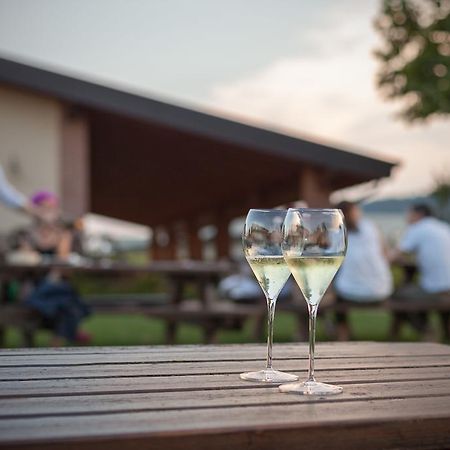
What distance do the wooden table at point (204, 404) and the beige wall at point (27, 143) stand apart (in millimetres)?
8663

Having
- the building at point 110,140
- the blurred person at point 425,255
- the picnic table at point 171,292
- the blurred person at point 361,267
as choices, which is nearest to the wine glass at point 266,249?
the picnic table at point 171,292

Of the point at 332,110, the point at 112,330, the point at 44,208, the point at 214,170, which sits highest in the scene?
the point at 332,110

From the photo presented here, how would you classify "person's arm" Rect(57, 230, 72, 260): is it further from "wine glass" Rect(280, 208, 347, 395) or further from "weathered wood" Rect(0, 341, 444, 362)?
"wine glass" Rect(280, 208, 347, 395)

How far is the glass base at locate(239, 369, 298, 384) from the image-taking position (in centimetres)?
197

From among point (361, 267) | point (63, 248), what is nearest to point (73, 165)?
point (63, 248)

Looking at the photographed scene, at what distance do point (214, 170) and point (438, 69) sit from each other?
1079cm

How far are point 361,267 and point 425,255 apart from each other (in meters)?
0.99

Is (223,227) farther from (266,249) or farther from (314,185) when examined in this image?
(266,249)

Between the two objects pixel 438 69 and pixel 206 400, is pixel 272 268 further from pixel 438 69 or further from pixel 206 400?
pixel 438 69

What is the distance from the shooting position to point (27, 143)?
35.5 ft

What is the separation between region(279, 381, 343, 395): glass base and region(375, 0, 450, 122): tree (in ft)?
69.2

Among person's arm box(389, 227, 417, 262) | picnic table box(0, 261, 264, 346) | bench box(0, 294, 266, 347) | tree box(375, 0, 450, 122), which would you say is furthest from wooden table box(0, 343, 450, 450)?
tree box(375, 0, 450, 122)

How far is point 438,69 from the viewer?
2288cm

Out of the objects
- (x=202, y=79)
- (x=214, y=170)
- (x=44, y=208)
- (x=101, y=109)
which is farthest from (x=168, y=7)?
(x=44, y=208)
